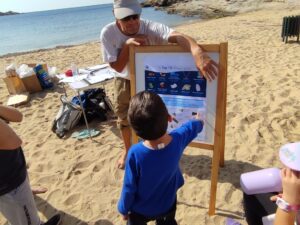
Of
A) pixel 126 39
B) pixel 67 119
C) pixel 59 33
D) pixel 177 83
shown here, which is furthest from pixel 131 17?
pixel 59 33

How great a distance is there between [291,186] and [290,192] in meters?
0.03

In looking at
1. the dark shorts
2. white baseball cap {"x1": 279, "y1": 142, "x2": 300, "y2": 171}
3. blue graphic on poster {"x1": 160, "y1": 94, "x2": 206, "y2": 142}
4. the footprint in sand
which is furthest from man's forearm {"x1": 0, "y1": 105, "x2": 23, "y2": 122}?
white baseball cap {"x1": 279, "y1": 142, "x2": 300, "y2": 171}

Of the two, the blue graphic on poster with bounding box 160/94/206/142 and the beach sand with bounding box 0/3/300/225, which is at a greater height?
the blue graphic on poster with bounding box 160/94/206/142

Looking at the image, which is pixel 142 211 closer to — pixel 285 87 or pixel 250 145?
pixel 250 145

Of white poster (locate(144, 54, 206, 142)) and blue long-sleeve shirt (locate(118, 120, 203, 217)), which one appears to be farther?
white poster (locate(144, 54, 206, 142))

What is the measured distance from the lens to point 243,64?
23.3 feet

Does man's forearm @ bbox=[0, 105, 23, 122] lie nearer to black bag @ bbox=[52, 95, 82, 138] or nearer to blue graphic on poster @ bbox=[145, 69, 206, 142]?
blue graphic on poster @ bbox=[145, 69, 206, 142]

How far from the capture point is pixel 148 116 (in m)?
1.64

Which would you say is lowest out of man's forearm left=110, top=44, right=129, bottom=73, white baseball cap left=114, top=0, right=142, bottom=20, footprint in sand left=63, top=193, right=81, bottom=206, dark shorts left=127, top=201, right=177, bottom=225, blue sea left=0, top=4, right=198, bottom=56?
blue sea left=0, top=4, right=198, bottom=56

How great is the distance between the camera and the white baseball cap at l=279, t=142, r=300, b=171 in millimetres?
1209

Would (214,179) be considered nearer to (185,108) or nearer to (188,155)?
(185,108)

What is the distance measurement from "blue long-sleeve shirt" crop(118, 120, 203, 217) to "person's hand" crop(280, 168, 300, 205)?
697mm

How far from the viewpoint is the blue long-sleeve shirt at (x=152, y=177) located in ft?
5.79

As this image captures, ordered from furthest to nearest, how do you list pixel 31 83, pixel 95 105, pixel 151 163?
pixel 31 83
pixel 95 105
pixel 151 163
